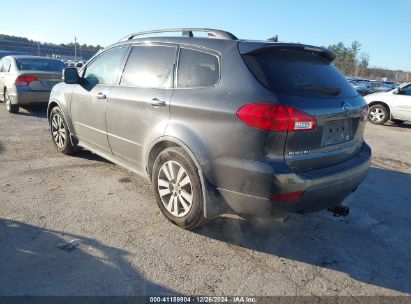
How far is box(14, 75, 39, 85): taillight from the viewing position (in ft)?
30.2

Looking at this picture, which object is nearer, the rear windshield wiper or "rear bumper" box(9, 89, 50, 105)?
the rear windshield wiper

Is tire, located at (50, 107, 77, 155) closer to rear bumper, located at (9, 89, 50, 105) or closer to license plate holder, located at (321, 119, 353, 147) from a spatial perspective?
rear bumper, located at (9, 89, 50, 105)

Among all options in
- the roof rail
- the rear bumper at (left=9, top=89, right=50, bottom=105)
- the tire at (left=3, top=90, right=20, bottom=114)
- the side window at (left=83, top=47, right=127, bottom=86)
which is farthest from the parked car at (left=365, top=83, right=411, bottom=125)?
the tire at (left=3, top=90, right=20, bottom=114)

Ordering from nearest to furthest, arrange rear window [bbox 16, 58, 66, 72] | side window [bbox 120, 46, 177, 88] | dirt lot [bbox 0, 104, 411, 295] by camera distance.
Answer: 1. dirt lot [bbox 0, 104, 411, 295]
2. side window [bbox 120, 46, 177, 88]
3. rear window [bbox 16, 58, 66, 72]

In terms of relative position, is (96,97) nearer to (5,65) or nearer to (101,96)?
(101,96)

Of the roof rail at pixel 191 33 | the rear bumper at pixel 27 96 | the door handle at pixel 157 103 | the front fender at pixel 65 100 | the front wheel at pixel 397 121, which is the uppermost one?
the roof rail at pixel 191 33

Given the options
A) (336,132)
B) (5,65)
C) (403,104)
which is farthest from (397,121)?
(5,65)

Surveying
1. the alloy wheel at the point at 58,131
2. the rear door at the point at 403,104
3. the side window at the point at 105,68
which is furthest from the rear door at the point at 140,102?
the rear door at the point at 403,104

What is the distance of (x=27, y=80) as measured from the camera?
9234mm

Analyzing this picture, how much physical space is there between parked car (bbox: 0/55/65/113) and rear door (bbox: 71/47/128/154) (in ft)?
15.7

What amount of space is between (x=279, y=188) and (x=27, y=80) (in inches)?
336

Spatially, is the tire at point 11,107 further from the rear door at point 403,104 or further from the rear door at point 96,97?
the rear door at point 403,104

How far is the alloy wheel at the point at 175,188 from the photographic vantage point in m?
3.38

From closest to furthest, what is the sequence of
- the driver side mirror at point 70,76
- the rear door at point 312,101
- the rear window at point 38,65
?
the rear door at point 312,101 < the driver side mirror at point 70,76 < the rear window at point 38,65
